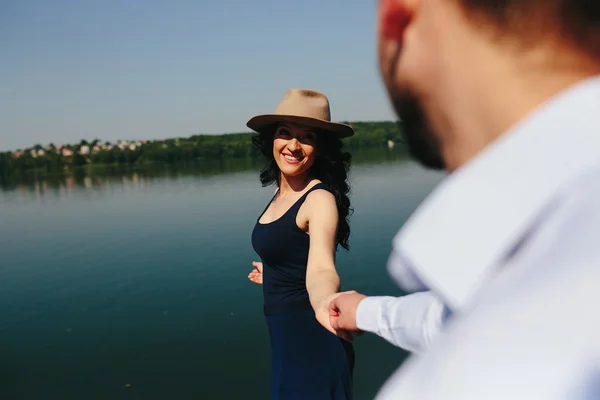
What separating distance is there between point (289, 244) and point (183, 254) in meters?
11.7

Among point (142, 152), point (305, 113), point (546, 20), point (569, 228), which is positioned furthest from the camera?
point (142, 152)

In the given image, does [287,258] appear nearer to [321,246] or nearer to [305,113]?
[321,246]

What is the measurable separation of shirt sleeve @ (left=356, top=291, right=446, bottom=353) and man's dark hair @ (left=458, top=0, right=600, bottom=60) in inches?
22.5

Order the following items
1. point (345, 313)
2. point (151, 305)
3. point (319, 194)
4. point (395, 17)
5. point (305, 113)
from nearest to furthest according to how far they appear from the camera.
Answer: point (395, 17) → point (345, 313) → point (319, 194) → point (305, 113) → point (151, 305)

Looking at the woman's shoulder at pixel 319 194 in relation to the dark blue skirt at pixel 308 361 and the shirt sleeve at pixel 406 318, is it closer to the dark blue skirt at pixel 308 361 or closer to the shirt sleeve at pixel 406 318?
the dark blue skirt at pixel 308 361

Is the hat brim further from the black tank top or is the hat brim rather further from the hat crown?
the black tank top

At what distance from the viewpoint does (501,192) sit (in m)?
0.39

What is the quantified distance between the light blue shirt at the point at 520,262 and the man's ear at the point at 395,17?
21 centimetres

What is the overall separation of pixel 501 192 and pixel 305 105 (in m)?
2.08

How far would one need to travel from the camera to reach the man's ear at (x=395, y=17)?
0.56m

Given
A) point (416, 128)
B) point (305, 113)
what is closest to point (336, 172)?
point (305, 113)

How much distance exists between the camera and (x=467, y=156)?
0.53 m

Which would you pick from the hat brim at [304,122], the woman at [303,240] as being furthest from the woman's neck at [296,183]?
the hat brim at [304,122]

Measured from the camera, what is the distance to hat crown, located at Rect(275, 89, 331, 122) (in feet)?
7.93
